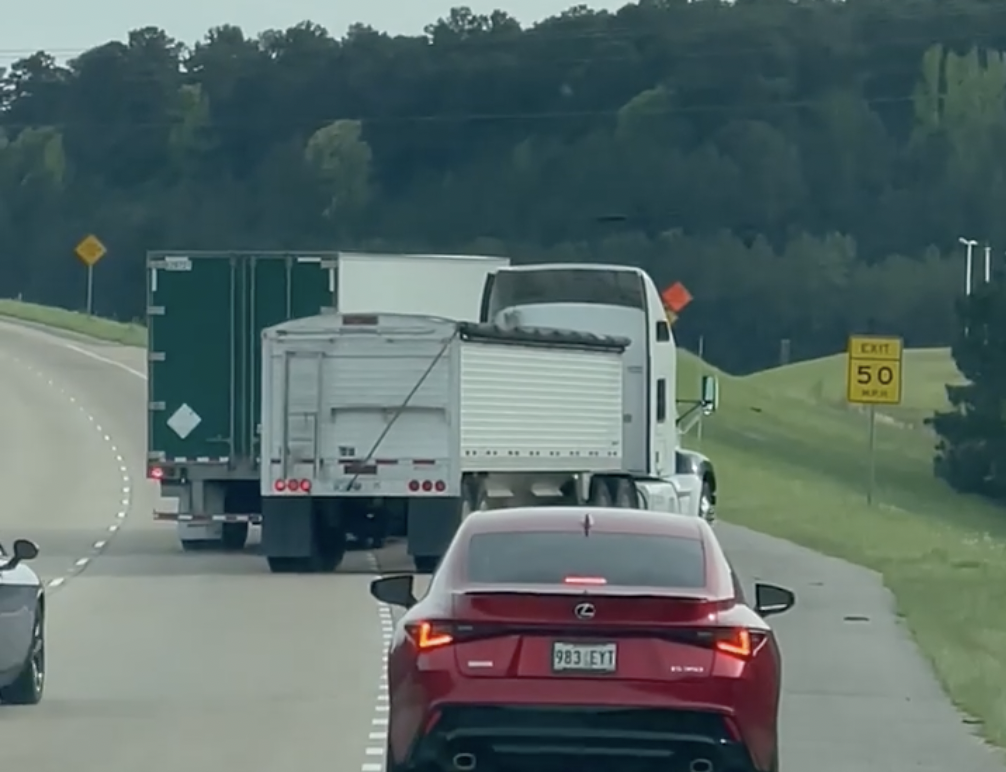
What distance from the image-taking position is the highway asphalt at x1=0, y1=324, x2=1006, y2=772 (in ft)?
49.2

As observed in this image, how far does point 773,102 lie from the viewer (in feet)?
414

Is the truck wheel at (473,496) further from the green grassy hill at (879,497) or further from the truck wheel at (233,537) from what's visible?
the truck wheel at (233,537)

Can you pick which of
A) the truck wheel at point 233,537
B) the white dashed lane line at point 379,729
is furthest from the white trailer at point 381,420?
the white dashed lane line at point 379,729

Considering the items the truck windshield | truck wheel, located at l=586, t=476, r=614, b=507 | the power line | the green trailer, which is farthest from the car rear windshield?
the power line

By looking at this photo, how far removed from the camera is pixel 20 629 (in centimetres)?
1650

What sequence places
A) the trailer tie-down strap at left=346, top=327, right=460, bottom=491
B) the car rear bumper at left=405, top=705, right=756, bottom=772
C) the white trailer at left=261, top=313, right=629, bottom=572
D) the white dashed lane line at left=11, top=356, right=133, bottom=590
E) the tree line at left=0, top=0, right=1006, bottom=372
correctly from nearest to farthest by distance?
the car rear bumper at left=405, top=705, right=756, bottom=772, the trailer tie-down strap at left=346, top=327, right=460, bottom=491, the white trailer at left=261, top=313, right=629, bottom=572, the white dashed lane line at left=11, top=356, right=133, bottom=590, the tree line at left=0, top=0, right=1006, bottom=372

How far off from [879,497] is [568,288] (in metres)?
34.6

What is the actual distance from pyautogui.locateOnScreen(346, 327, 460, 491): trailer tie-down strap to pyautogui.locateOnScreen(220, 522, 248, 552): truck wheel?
18.0 feet

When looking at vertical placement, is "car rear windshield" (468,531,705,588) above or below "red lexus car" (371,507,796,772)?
above

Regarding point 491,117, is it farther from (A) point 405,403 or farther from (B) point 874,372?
(A) point 405,403

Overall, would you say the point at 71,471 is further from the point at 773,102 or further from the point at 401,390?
the point at 773,102

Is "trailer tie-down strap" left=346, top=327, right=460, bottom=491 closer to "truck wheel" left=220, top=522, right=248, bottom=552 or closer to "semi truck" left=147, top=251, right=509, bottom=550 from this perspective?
"semi truck" left=147, top=251, right=509, bottom=550

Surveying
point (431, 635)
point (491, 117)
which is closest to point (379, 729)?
point (431, 635)

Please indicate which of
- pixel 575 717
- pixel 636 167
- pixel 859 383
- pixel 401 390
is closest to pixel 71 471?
pixel 859 383
